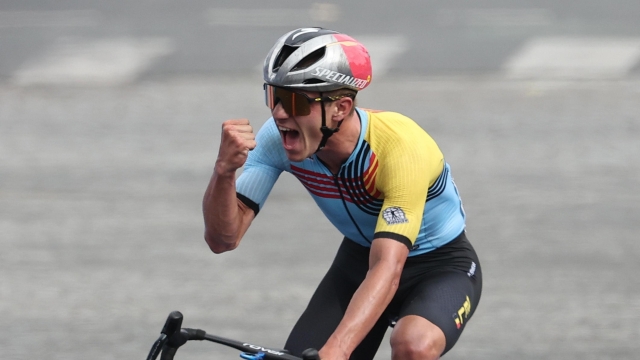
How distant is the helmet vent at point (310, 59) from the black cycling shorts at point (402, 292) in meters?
1.01

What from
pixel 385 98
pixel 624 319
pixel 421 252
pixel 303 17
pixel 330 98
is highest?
pixel 303 17

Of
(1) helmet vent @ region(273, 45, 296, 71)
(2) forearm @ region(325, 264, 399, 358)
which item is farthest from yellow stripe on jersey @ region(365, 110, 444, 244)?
(1) helmet vent @ region(273, 45, 296, 71)

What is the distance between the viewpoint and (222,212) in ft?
11.8

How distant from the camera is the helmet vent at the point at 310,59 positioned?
3405 millimetres

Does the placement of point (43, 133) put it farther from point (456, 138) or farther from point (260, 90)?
point (456, 138)

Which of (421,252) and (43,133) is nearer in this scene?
(421,252)

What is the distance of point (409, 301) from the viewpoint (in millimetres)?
3787

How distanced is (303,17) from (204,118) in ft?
9.69

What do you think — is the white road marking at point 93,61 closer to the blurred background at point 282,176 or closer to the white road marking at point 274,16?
the blurred background at point 282,176

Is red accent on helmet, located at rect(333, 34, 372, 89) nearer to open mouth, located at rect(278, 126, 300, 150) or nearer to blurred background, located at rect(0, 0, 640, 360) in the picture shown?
open mouth, located at rect(278, 126, 300, 150)

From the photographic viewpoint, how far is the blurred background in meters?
5.93

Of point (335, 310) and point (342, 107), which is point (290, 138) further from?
point (335, 310)

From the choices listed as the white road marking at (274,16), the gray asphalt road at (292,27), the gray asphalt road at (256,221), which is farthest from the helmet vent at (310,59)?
the white road marking at (274,16)

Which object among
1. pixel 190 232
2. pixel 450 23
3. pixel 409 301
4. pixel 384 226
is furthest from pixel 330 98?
pixel 450 23
